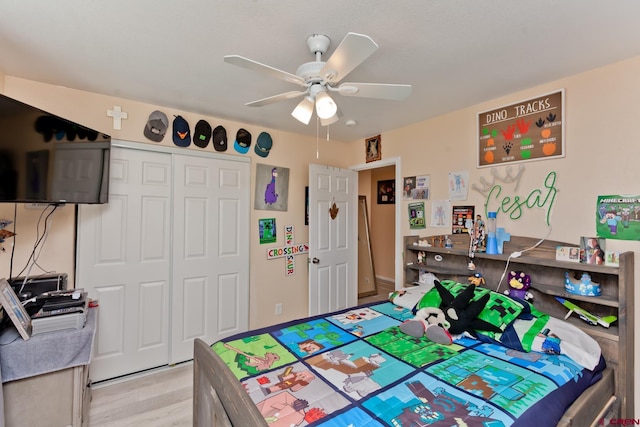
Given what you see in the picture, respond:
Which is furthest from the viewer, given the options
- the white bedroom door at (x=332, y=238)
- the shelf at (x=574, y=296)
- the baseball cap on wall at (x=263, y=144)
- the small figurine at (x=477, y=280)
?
the white bedroom door at (x=332, y=238)

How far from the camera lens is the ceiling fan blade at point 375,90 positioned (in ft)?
5.01

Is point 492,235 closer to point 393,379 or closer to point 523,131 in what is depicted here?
point 523,131

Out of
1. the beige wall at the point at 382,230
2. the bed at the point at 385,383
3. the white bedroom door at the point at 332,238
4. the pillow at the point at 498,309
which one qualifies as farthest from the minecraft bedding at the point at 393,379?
the beige wall at the point at 382,230

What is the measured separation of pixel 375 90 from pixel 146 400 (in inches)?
111

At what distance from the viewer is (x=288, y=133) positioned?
3520mm

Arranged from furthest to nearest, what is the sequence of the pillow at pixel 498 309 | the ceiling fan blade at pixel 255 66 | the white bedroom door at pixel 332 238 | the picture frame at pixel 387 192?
the picture frame at pixel 387 192
the white bedroom door at pixel 332 238
the pillow at pixel 498 309
the ceiling fan blade at pixel 255 66

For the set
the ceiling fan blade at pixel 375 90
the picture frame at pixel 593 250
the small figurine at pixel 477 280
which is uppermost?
the ceiling fan blade at pixel 375 90

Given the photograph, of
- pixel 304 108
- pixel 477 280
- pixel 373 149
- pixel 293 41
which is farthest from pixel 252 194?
pixel 477 280

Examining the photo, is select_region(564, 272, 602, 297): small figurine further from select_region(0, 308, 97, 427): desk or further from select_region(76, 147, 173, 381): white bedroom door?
select_region(76, 147, 173, 381): white bedroom door

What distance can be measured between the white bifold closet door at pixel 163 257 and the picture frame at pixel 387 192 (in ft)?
9.65

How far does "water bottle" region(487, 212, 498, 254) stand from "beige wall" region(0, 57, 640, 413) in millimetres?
83

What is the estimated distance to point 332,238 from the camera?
3.67m

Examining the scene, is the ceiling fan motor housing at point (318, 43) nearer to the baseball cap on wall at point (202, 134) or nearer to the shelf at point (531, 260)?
the baseball cap on wall at point (202, 134)

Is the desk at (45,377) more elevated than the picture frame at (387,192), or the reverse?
the picture frame at (387,192)
